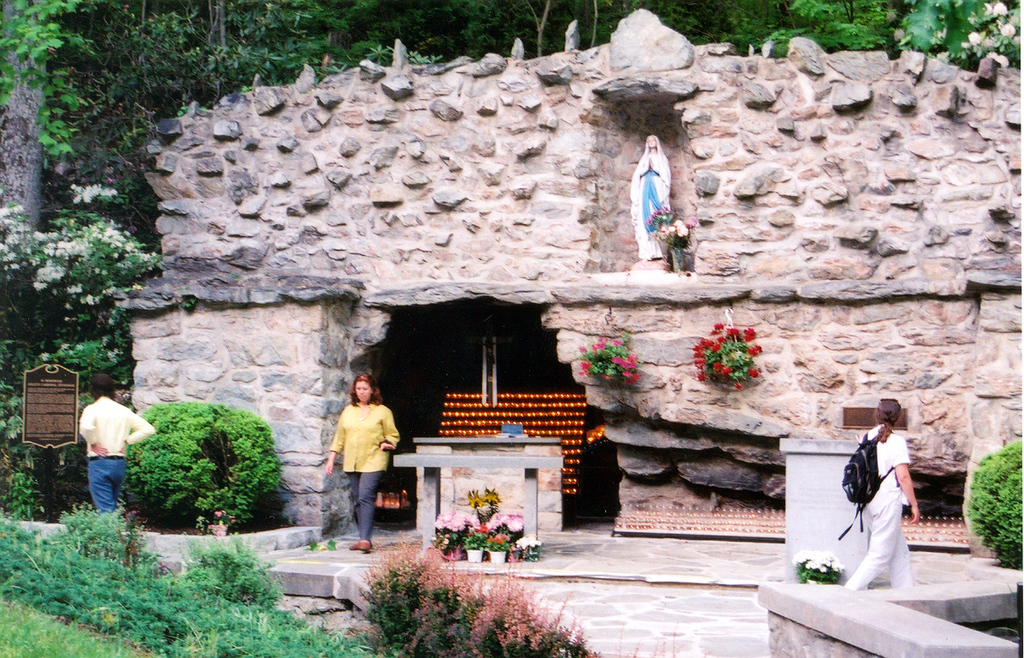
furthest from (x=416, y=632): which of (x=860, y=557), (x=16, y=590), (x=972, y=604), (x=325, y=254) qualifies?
(x=325, y=254)

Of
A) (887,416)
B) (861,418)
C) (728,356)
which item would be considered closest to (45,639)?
(887,416)

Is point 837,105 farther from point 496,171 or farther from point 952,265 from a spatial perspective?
point 496,171

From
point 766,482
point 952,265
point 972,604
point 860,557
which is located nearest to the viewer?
point 972,604

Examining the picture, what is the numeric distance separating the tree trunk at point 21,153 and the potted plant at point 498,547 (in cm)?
652

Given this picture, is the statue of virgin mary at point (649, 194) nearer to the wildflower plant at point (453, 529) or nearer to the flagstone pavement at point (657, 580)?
the flagstone pavement at point (657, 580)

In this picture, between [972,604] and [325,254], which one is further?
[325,254]

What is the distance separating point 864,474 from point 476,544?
3.26 m

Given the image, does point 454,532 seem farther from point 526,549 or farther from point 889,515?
point 889,515

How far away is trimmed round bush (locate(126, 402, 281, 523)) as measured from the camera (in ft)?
28.9

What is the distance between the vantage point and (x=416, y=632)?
5438mm

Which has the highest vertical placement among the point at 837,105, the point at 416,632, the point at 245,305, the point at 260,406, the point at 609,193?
the point at 837,105

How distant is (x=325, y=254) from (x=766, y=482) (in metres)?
5.15

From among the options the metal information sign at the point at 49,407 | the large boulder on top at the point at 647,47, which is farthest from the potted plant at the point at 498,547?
the large boulder on top at the point at 647,47

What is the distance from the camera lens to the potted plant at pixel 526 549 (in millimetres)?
8281
